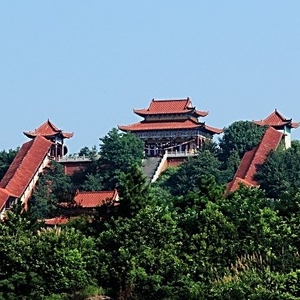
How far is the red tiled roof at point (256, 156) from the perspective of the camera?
1925 inches

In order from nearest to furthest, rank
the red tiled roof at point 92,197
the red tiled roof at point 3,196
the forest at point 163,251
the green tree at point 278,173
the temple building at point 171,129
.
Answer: the forest at point 163,251 < the red tiled roof at point 92,197 < the red tiled roof at point 3,196 < the green tree at point 278,173 < the temple building at point 171,129

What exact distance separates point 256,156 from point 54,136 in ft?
33.9

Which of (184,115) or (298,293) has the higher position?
(184,115)

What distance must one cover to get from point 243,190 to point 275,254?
3927mm

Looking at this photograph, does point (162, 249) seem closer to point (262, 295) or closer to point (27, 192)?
point (262, 295)

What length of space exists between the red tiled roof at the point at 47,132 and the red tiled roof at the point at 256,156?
9.25m

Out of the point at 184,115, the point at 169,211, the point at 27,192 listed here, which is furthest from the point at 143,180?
the point at 184,115

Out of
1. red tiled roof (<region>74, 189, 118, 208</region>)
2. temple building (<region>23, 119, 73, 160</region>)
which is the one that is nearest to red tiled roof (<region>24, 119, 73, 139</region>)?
temple building (<region>23, 119, 73, 160</region>)

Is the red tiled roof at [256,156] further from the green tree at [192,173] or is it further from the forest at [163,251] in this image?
the forest at [163,251]

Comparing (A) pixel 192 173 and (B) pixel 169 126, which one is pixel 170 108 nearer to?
(B) pixel 169 126

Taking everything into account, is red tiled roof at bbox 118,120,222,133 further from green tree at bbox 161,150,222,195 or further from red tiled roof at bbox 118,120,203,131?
green tree at bbox 161,150,222,195

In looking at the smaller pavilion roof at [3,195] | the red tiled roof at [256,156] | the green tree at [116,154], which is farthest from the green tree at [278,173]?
the smaller pavilion roof at [3,195]

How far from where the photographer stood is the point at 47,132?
57000 mm

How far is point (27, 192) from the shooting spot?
50.9 meters
